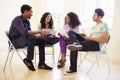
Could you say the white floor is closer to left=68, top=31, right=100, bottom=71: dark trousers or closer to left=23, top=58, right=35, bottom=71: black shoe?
left=23, top=58, right=35, bottom=71: black shoe

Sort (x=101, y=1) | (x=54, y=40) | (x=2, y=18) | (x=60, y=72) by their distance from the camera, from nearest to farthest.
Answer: (x=60, y=72)
(x=54, y=40)
(x=101, y=1)
(x=2, y=18)

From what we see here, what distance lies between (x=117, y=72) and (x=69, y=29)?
3.67ft

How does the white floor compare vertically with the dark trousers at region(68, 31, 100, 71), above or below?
below

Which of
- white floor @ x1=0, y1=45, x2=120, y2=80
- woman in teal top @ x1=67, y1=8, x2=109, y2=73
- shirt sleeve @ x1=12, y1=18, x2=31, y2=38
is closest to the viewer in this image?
white floor @ x1=0, y1=45, x2=120, y2=80

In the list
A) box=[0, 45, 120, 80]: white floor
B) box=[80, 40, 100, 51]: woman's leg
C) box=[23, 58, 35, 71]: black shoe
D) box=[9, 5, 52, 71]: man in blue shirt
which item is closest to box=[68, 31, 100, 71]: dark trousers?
box=[80, 40, 100, 51]: woman's leg

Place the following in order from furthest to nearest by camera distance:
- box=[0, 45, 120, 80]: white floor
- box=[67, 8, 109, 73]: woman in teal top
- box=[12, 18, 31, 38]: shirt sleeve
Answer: box=[12, 18, 31, 38]: shirt sleeve
box=[67, 8, 109, 73]: woman in teal top
box=[0, 45, 120, 80]: white floor

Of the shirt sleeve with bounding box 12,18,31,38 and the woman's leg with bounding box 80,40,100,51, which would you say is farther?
the shirt sleeve with bounding box 12,18,31,38

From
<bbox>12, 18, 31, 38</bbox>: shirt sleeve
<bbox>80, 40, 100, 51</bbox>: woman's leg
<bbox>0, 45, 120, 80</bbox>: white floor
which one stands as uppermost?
<bbox>12, 18, 31, 38</bbox>: shirt sleeve

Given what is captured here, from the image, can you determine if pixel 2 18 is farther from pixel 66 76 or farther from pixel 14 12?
pixel 66 76

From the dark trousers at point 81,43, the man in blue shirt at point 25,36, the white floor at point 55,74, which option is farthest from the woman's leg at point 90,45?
the man in blue shirt at point 25,36

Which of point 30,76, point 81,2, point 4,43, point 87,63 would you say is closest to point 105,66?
point 87,63

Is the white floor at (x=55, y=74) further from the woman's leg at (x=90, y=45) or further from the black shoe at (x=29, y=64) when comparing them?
the woman's leg at (x=90, y=45)

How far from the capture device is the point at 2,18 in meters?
6.14

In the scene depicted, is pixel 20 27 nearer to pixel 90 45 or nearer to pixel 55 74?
pixel 55 74
